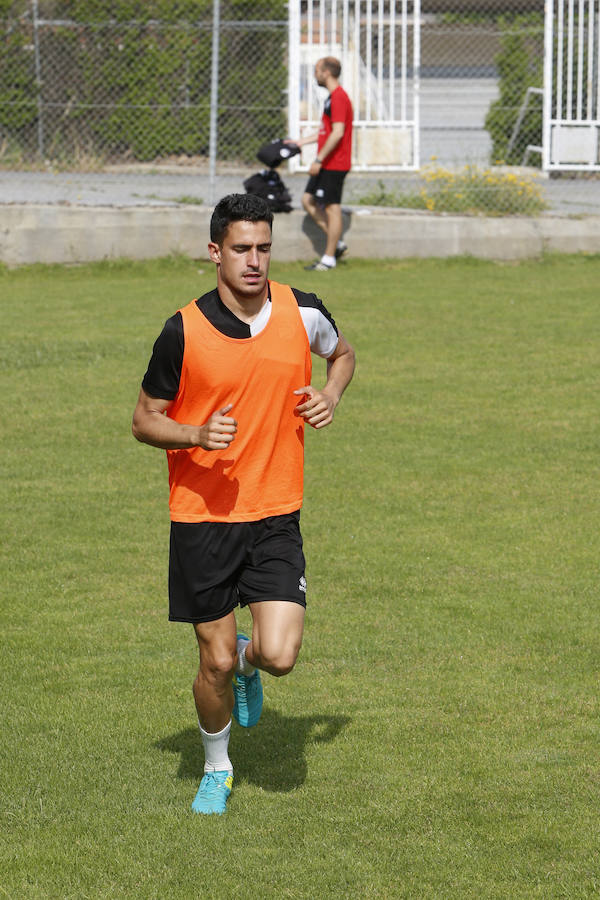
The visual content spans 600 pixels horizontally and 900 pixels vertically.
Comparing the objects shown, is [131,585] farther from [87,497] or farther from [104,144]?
[104,144]

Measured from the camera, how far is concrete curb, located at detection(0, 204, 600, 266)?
16.1 m

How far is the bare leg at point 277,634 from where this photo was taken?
15.0 feet

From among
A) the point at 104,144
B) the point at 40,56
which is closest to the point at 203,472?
the point at 104,144

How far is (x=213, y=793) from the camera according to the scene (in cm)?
467

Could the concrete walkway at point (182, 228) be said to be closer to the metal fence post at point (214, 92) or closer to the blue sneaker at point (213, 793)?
the metal fence post at point (214, 92)

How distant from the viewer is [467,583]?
696 cm

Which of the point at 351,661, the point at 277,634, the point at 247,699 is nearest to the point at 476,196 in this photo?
the point at 351,661

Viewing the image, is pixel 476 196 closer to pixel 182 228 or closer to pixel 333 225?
pixel 333 225

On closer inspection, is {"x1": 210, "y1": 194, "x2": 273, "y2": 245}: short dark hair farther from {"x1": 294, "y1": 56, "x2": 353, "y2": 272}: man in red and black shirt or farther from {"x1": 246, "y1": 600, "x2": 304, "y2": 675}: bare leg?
{"x1": 294, "y1": 56, "x2": 353, "y2": 272}: man in red and black shirt

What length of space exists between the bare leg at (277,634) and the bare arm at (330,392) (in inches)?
24.4

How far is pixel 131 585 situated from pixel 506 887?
322cm

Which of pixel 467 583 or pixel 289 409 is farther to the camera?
pixel 467 583

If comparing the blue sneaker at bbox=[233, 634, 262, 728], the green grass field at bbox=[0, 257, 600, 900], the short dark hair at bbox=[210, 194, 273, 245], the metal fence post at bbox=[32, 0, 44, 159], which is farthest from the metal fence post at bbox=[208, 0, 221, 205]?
the blue sneaker at bbox=[233, 634, 262, 728]

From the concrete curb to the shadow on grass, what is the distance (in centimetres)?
1144
